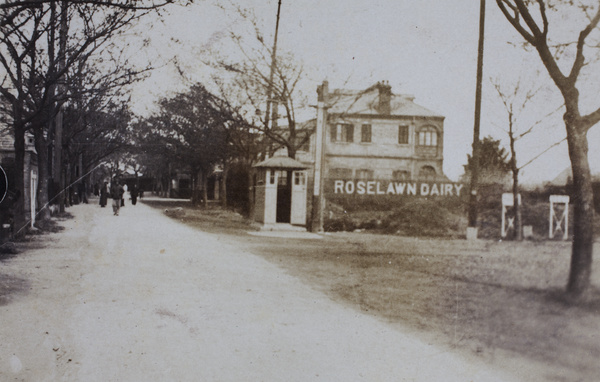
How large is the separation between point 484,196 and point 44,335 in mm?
8117

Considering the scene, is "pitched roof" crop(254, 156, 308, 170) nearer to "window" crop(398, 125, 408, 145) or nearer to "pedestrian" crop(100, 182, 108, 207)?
"window" crop(398, 125, 408, 145)

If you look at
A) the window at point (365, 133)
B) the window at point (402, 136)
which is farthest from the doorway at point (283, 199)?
the window at point (402, 136)

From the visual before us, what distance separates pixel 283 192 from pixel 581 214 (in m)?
15.0

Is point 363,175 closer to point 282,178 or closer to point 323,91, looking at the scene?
point 282,178

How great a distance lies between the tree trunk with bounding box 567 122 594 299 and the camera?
642 centimetres

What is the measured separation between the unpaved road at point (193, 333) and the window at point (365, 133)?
320cm

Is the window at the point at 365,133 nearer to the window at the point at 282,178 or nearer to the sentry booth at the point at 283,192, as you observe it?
the sentry booth at the point at 283,192

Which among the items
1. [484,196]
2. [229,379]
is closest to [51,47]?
[484,196]

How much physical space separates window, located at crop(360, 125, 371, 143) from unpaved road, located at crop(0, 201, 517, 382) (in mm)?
3198

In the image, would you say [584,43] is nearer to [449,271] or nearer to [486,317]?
[486,317]

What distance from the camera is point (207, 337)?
5680 mm

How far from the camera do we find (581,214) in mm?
6695

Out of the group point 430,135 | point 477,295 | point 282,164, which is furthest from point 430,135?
point 282,164

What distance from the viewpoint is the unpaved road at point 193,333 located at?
469cm
